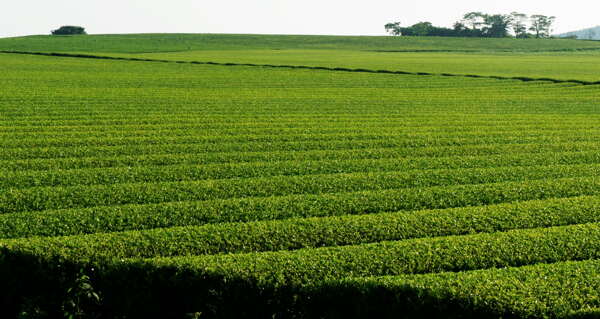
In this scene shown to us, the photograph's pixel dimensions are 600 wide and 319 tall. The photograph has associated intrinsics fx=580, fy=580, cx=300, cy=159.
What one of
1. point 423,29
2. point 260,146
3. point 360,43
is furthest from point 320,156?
point 423,29

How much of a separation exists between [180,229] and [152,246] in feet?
1.69

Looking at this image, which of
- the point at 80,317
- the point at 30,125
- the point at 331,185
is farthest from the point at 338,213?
the point at 30,125

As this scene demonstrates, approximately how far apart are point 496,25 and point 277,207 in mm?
117556

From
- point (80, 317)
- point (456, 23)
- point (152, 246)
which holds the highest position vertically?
point (456, 23)

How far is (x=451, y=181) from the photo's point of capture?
8.44 m

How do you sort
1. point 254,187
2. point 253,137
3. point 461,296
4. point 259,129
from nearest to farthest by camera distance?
1. point 461,296
2. point 254,187
3. point 253,137
4. point 259,129

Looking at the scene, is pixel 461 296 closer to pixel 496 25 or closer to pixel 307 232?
pixel 307 232

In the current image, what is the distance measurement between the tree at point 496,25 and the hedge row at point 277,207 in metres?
109

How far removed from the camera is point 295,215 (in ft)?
22.3

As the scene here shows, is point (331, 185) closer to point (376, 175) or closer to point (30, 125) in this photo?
point (376, 175)

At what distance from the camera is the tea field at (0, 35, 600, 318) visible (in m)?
5.12

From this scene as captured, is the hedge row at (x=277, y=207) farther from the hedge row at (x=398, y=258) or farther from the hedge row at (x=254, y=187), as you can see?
the hedge row at (x=398, y=258)

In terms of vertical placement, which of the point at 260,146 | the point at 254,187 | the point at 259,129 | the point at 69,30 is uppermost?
the point at 69,30

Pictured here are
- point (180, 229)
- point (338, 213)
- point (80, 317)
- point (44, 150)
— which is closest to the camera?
point (80, 317)
